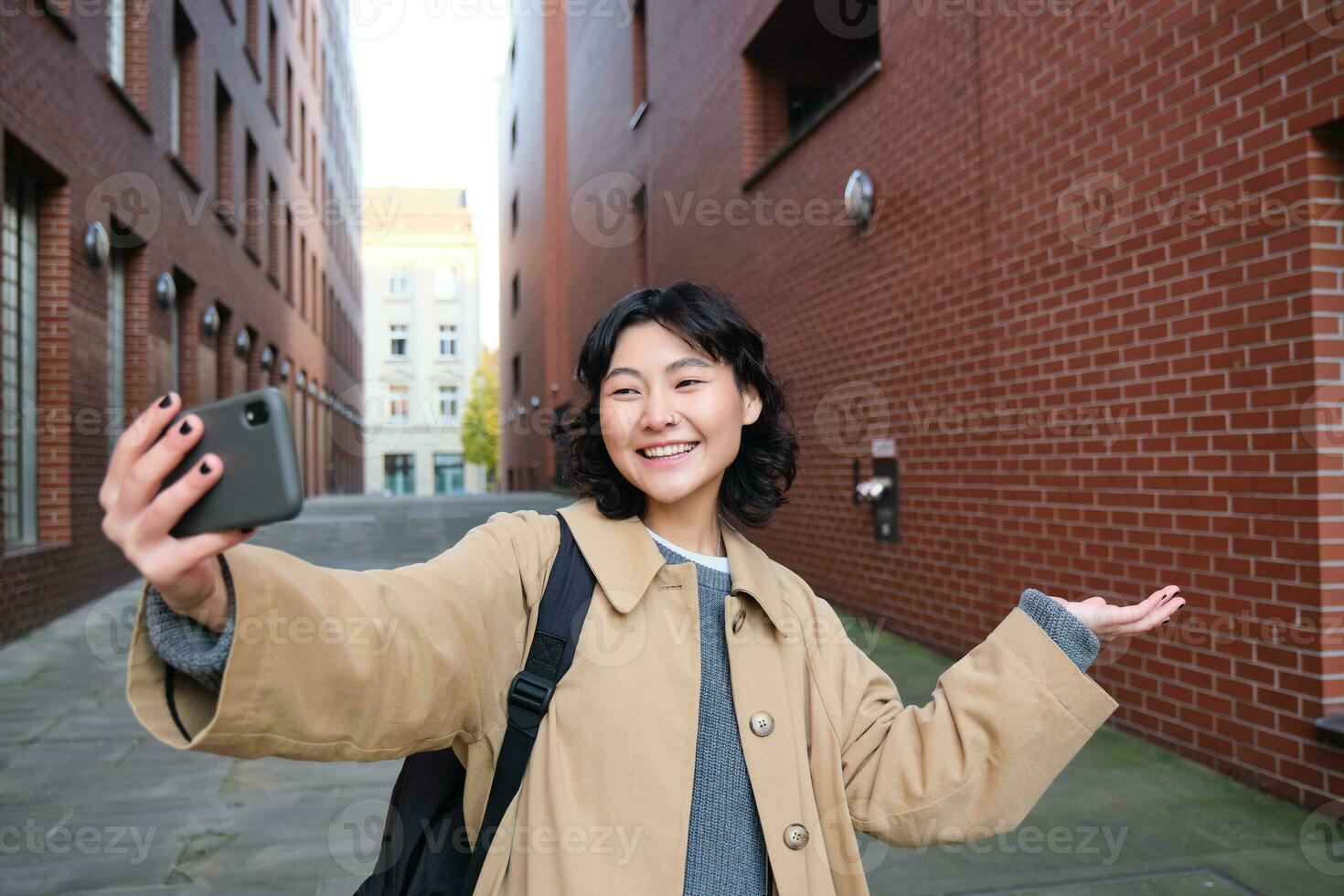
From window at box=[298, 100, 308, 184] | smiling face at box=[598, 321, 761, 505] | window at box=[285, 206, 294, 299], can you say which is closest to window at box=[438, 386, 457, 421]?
window at box=[298, 100, 308, 184]

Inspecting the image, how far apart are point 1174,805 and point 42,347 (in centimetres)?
832

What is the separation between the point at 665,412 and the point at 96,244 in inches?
321

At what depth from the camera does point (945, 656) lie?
5941 millimetres

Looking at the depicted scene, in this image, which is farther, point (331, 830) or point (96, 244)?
point (96, 244)

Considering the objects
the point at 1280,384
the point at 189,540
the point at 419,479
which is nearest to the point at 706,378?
the point at 189,540

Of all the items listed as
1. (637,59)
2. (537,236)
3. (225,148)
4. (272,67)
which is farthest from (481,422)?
(637,59)

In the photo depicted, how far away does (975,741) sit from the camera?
58.4 inches

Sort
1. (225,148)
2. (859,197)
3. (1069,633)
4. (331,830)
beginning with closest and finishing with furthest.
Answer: (1069,633) < (331,830) < (859,197) < (225,148)

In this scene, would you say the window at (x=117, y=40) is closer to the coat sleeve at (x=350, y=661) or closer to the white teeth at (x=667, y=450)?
the white teeth at (x=667, y=450)

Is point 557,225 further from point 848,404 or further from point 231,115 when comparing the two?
point 848,404

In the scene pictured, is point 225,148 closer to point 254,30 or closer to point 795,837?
point 254,30

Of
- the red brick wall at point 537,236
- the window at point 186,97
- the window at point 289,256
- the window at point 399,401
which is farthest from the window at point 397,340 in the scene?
the window at point 186,97

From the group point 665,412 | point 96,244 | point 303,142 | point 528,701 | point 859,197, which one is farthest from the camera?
point 303,142

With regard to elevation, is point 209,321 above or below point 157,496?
above
